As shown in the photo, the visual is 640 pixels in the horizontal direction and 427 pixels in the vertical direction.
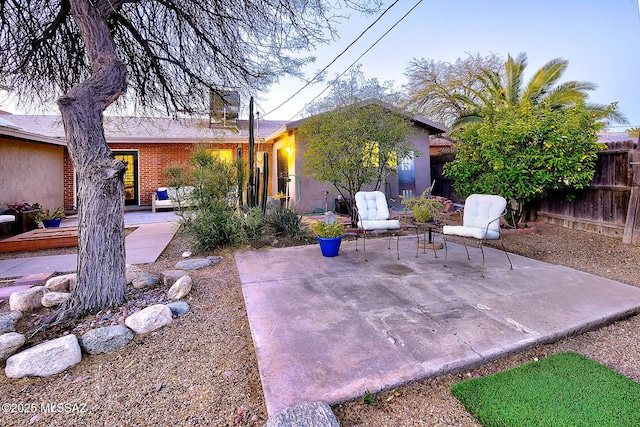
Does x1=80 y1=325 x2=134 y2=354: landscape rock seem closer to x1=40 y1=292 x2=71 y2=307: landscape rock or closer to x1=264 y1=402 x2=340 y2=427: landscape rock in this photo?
x1=40 y1=292 x2=71 y2=307: landscape rock

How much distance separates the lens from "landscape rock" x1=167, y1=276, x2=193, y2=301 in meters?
3.41

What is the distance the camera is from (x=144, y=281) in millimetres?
3744

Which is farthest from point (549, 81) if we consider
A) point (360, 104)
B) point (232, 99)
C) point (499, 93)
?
point (232, 99)

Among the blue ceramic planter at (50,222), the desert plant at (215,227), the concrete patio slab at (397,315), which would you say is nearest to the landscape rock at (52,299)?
the concrete patio slab at (397,315)

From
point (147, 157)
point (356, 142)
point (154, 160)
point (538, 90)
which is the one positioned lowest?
point (356, 142)

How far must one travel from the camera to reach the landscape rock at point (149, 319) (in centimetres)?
274

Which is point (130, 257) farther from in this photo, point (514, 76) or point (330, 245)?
point (514, 76)

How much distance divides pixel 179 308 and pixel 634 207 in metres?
6.88

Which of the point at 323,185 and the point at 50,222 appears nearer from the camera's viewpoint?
the point at 50,222

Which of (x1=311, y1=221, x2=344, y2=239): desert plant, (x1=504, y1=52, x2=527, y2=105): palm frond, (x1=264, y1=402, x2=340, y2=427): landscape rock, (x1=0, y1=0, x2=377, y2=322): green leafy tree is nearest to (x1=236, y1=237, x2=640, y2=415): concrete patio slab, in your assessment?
(x1=264, y1=402, x2=340, y2=427): landscape rock

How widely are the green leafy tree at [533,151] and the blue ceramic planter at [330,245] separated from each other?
12.3ft

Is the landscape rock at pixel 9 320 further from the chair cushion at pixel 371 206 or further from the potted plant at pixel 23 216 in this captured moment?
the potted plant at pixel 23 216

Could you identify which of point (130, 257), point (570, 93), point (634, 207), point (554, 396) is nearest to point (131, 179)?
point (130, 257)

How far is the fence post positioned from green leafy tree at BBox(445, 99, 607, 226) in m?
0.61
